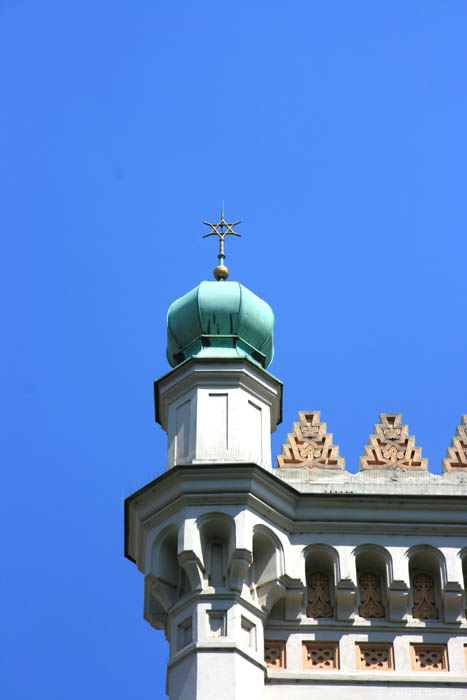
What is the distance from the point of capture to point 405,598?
1689 cm

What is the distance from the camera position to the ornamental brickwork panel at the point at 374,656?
1658 cm

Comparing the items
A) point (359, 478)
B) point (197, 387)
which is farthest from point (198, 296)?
point (359, 478)

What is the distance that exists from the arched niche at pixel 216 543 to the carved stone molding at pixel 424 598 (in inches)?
66.7

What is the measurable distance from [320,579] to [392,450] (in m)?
1.53

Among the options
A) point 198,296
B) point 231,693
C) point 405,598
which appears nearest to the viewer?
point 231,693

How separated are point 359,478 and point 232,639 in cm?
229

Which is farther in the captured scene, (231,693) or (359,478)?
(359,478)

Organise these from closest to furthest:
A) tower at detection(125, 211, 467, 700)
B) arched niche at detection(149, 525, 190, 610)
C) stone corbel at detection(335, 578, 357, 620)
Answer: tower at detection(125, 211, 467, 700), arched niche at detection(149, 525, 190, 610), stone corbel at detection(335, 578, 357, 620)

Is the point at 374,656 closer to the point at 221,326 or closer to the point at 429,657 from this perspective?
the point at 429,657

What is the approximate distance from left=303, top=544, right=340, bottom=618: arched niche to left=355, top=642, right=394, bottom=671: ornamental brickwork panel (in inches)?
16.3

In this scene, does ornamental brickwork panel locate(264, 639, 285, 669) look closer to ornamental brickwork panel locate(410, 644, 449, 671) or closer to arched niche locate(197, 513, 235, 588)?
arched niche locate(197, 513, 235, 588)

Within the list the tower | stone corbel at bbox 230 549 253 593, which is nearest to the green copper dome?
the tower

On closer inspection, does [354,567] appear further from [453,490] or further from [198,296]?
[198,296]

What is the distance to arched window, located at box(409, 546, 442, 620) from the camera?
1697 centimetres
